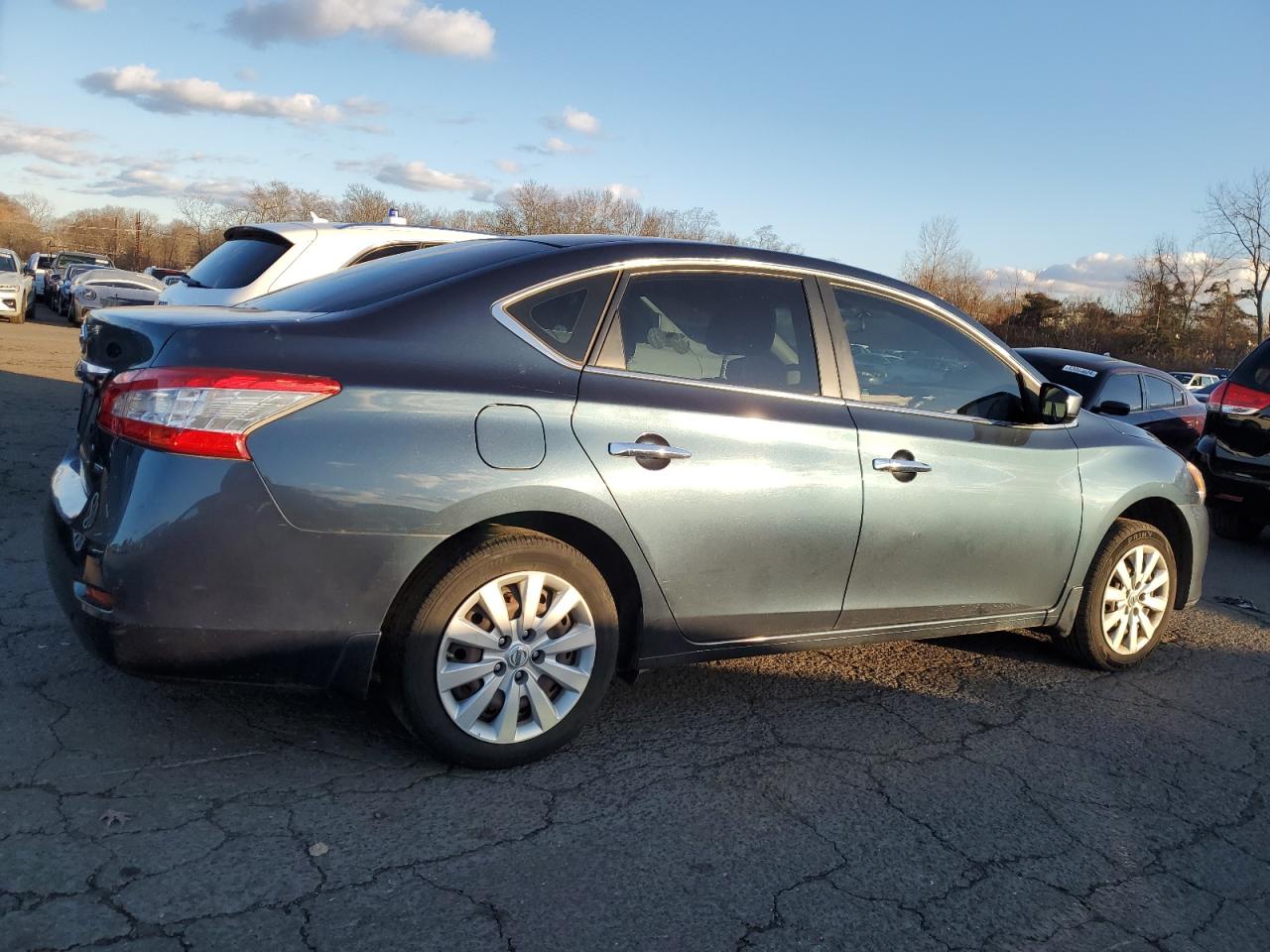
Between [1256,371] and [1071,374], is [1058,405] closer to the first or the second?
[1256,371]

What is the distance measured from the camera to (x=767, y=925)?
8.75 ft

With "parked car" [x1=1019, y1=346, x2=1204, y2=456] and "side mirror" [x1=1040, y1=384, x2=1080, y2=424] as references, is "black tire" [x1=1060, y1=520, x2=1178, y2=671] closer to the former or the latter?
"side mirror" [x1=1040, y1=384, x2=1080, y2=424]

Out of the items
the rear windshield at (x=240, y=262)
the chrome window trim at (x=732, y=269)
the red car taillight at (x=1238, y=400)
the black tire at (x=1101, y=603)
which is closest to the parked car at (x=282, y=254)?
the rear windshield at (x=240, y=262)

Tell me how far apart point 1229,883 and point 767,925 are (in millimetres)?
1473

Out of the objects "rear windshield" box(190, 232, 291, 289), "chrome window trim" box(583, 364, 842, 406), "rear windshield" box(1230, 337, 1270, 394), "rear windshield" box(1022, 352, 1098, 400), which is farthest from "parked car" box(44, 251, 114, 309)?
"chrome window trim" box(583, 364, 842, 406)

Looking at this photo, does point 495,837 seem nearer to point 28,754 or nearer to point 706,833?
point 706,833

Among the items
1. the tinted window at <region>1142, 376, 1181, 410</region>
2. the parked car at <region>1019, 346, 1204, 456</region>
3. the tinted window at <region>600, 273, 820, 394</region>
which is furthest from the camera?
the tinted window at <region>1142, 376, 1181, 410</region>

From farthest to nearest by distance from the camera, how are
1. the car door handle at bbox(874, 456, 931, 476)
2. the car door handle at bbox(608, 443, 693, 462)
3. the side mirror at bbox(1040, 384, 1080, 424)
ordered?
1. the side mirror at bbox(1040, 384, 1080, 424)
2. the car door handle at bbox(874, 456, 931, 476)
3. the car door handle at bbox(608, 443, 693, 462)

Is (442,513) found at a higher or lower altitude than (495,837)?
higher

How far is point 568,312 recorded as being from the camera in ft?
11.4

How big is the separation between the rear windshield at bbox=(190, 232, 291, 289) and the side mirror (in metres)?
4.77

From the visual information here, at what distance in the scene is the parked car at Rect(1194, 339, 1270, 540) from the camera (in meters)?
8.02

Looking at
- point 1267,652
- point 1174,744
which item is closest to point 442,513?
point 1174,744

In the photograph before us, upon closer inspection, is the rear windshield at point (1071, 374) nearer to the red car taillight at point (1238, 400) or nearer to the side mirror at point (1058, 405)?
the red car taillight at point (1238, 400)
